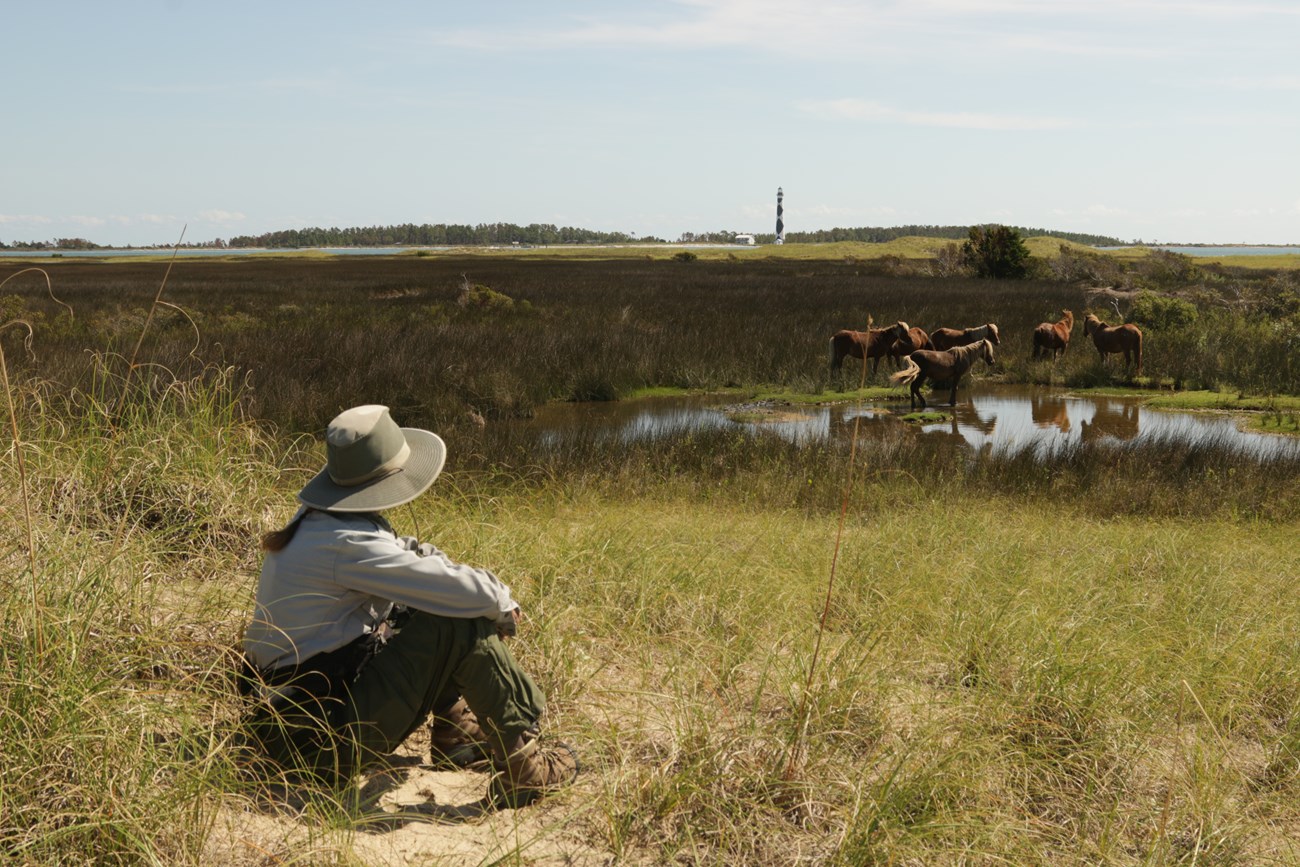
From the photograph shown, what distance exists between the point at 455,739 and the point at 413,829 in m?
0.47

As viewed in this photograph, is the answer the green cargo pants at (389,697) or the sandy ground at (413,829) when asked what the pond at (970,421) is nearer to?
the sandy ground at (413,829)

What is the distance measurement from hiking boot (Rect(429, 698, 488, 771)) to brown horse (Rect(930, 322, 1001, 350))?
51.1 ft

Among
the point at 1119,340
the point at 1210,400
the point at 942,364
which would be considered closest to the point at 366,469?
the point at 942,364

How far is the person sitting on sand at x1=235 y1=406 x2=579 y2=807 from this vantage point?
299cm

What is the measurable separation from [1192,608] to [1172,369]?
1529cm

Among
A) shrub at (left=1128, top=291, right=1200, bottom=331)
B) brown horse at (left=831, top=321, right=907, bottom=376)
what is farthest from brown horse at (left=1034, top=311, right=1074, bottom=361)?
brown horse at (left=831, top=321, right=907, bottom=376)

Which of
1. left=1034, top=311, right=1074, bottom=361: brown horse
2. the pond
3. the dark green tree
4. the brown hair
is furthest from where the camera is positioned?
the dark green tree

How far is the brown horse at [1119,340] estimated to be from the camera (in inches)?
721

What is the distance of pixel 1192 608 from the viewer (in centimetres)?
500

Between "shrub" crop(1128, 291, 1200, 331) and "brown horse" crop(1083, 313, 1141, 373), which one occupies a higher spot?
"shrub" crop(1128, 291, 1200, 331)

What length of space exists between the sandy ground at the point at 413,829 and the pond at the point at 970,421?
334 inches

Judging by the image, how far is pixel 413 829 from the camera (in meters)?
2.95

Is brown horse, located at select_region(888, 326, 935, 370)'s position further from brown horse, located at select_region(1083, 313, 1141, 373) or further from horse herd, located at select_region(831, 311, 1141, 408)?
brown horse, located at select_region(1083, 313, 1141, 373)

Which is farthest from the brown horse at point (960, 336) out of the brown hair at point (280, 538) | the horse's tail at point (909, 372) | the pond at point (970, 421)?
the brown hair at point (280, 538)
